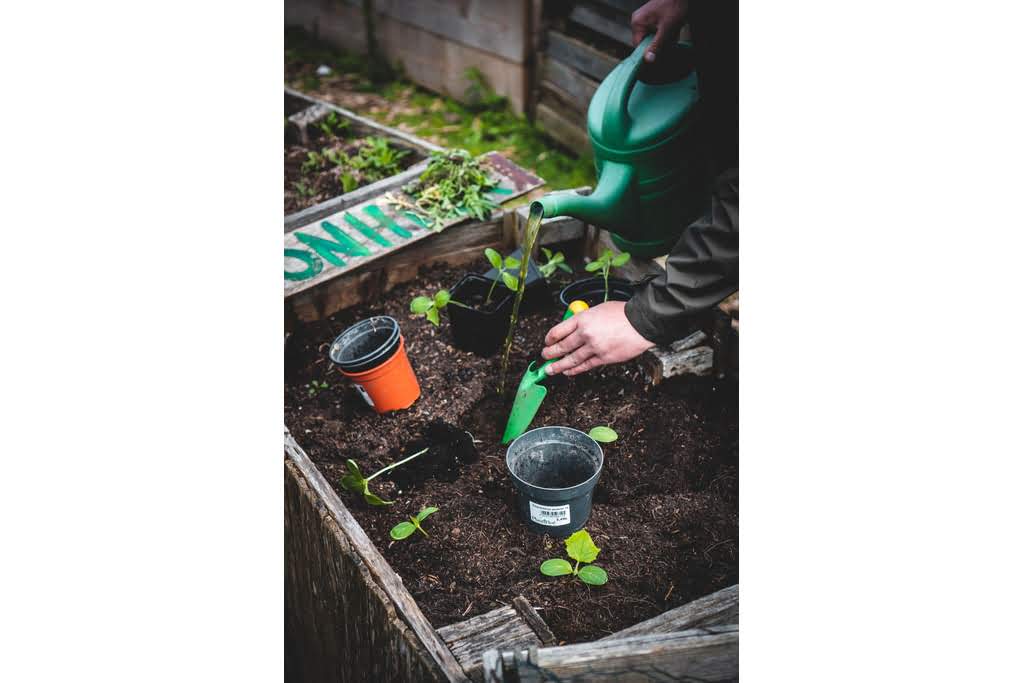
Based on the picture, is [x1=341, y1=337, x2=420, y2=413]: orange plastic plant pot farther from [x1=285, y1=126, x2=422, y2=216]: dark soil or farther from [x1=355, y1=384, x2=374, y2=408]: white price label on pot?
[x1=285, y1=126, x2=422, y2=216]: dark soil

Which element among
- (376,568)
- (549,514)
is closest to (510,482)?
(549,514)

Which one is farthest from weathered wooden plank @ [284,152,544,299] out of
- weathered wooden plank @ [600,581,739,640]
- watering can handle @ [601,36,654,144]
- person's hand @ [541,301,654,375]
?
weathered wooden plank @ [600,581,739,640]

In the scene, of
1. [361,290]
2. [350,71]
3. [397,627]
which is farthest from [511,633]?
[350,71]

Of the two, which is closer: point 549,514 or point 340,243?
point 549,514

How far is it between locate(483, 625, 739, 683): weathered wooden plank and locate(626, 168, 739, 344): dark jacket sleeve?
2.73 ft

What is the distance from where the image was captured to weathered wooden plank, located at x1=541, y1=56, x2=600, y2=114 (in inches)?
169

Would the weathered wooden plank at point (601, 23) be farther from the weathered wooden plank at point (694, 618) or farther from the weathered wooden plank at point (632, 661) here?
the weathered wooden plank at point (632, 661)

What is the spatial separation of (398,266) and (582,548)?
56.9 inches

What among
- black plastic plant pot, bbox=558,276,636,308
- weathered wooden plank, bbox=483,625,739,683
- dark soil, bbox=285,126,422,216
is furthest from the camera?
dark soil, bbox=285,126,422,216

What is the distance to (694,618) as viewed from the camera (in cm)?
156

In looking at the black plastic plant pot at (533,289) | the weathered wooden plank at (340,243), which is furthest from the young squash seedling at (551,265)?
the weathered wooden plank at (340,243)

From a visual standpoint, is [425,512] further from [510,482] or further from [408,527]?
[510,482]

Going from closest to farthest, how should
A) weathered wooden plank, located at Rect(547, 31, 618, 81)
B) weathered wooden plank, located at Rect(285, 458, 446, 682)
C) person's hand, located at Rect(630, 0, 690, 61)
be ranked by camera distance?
1. weathered wooden plank, located at Rect(285, 458, 446, 682)
2. person's hand, located at Rect(630, 0, 690, 61)
3. weathered wooden plank, located at Rect(547, 31, 618, 81)
